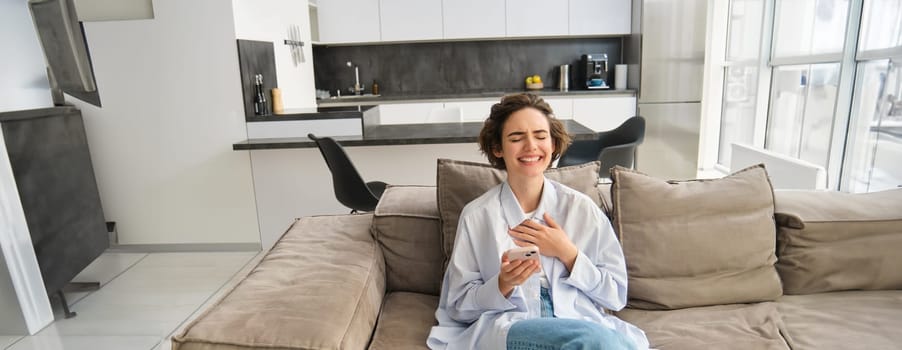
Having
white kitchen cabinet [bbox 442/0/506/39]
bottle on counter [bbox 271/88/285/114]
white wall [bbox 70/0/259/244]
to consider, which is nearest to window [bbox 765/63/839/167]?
white kitchen cabinet [bbox 442/0/506/39]

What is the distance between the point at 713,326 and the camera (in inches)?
63.1

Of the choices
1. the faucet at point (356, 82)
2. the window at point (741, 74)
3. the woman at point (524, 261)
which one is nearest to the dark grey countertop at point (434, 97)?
the faucet at point (356, 82)

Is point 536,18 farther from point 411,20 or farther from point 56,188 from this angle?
point 56,188

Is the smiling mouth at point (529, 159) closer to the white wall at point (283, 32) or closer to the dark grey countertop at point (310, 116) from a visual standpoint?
the dark grey countertop at point (310, 116)

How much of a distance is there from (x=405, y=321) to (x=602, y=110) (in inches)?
159

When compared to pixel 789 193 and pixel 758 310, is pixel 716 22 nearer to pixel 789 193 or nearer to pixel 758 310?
pixel 789 193

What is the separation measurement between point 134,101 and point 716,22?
5.16 metres

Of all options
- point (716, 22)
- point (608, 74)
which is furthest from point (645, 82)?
point (716, 22)

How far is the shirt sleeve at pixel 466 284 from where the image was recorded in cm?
144

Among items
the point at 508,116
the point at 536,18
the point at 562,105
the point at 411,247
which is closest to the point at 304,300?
the point at 411,247

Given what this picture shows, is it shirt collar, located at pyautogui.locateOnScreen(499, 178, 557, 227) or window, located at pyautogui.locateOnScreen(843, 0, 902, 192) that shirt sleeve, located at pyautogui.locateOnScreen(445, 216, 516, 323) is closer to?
shirt collar, located at pyautogui.locateOnScreen(499, 178, 557, 227)

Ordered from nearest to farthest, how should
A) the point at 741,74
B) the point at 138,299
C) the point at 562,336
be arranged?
the point at 562,336 → the point at 138,299 → the point at 741,74

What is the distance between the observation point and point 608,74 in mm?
5738

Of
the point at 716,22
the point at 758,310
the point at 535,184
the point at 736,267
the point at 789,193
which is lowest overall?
the point at 758,310
